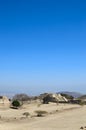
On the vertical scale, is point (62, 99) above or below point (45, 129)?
above

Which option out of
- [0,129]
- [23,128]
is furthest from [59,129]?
[0,129]

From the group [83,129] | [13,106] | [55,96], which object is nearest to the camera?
[83,129]

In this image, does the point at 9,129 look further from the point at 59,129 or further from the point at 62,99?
the point at 62,99

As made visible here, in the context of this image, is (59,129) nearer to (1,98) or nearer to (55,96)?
(1,98)

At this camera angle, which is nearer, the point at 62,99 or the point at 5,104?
the point at 5,104

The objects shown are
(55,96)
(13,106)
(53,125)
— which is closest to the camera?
(53,125)

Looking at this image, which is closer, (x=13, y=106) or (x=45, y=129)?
(x=45, y=129)

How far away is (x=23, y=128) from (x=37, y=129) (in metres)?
1.57

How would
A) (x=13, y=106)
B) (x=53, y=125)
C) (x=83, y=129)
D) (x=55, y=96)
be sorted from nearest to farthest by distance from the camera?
(x=83, y=129) → (x=53, y=125) → (x=13, y=106) → (x=55, y=96)

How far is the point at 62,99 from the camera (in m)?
79.4

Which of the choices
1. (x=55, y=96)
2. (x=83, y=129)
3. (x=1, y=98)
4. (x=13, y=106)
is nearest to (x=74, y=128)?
(x=83, y=129)

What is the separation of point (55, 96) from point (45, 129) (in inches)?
1908

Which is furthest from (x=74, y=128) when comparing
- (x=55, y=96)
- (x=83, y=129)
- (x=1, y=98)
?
(x=55, y=96)

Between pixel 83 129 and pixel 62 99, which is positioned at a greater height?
pixel 62 99
